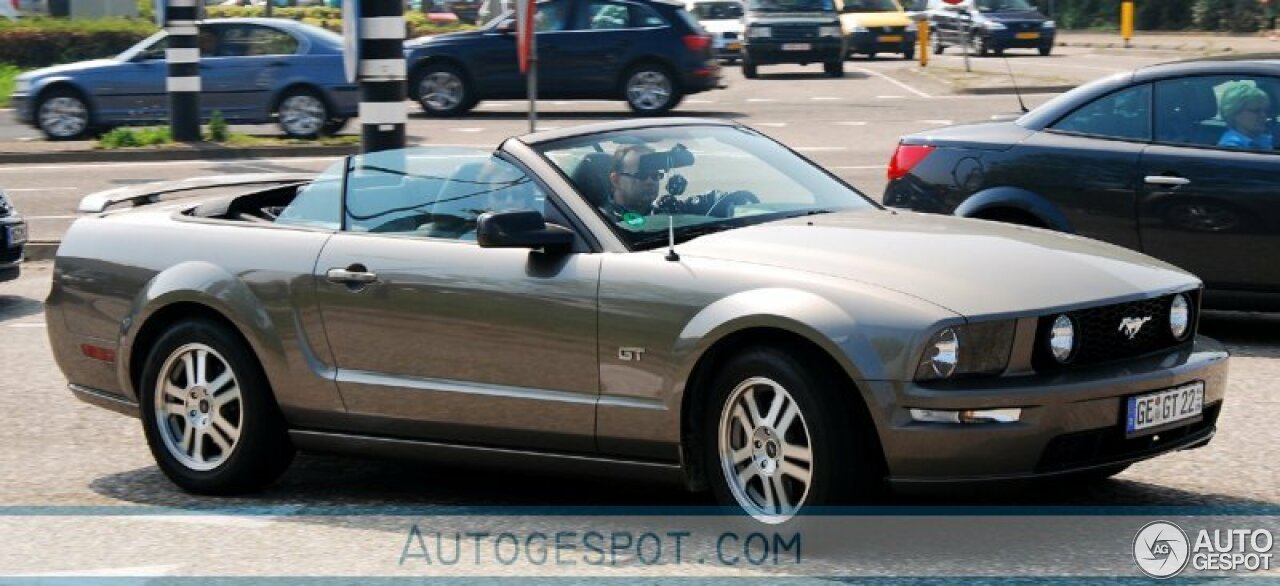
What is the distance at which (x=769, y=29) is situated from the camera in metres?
35.8

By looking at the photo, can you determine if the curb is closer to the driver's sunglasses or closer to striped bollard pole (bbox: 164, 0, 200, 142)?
striped bollard pole (bbox: 164, 0, 200, 142)

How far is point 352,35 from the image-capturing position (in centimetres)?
1352

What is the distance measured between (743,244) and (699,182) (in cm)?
56

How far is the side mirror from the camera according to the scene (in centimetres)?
657

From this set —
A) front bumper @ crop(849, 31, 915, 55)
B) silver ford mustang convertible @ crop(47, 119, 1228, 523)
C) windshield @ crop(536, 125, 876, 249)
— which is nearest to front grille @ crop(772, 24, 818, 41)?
front bumper @ crop(849, 31, 915, 55)

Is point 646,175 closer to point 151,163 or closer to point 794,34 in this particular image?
point 151,163

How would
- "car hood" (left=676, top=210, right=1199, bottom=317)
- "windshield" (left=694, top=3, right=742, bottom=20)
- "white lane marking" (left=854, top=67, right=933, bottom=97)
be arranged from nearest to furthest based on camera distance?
"car hood" (left=676, top=210, right=1199, bottom=317)
"white lane marking" (left=854, top=67, right=933, bottom=97)
"windshield" (left=694, top=3, right=742, bottom=20)

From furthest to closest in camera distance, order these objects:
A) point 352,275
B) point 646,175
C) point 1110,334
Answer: point 352,275, point 646,175, point 1110,334

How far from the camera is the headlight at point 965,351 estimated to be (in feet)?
19.2

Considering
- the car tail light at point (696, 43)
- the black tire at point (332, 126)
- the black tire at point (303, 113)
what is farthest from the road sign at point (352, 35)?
the car tail light at point (696, 43)

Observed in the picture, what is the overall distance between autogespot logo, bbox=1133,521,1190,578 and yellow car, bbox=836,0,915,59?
36478 millimetres

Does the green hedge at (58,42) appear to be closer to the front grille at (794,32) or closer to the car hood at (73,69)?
the front grille at (794,32)

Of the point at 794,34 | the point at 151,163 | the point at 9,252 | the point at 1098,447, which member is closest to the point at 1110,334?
the point at 1098,447
